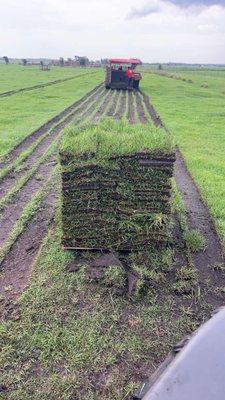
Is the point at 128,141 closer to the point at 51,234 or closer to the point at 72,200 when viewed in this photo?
the point at 72,200

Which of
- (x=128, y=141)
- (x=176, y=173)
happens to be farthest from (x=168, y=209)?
(x=176, y=173)

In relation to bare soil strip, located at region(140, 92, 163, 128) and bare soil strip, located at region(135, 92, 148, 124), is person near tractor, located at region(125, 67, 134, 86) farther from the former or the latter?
bare soil strip, located at region(140, 92, 163, 128)

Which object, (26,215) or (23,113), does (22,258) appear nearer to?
(26,215)


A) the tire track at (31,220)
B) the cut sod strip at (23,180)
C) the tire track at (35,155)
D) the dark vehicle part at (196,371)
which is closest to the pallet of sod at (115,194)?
the tire track at (31,220)

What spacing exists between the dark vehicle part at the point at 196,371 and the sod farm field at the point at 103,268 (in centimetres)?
132

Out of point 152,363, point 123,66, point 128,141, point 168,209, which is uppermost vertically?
point 123,66

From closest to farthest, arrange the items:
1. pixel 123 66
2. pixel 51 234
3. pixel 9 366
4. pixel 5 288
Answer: pixel 9 366, pixel 5 288, pixel 51 234, pixel 123 66

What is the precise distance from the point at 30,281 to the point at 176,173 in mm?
5937

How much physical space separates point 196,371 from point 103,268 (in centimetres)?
302

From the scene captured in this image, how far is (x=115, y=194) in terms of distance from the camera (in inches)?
217

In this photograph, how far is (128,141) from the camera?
575 centimetres

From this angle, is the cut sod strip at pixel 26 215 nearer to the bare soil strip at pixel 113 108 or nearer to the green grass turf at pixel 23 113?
the green grass turf at pixel 23 113

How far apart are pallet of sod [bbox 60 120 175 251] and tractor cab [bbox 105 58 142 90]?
90.2ft

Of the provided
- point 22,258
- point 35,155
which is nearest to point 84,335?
point 22,258
